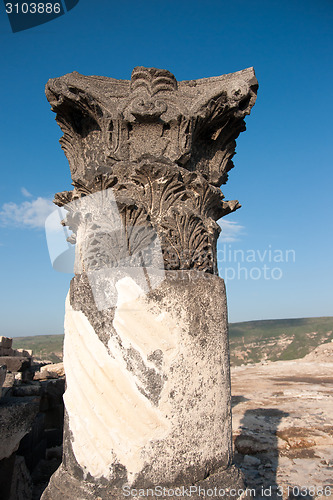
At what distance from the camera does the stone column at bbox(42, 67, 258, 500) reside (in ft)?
6.97

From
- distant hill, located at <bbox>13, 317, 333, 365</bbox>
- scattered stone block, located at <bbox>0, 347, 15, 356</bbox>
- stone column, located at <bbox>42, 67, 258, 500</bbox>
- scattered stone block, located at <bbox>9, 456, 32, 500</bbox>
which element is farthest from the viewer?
distant hill, located at <bbox>13, 317, 333, 365</bbox>

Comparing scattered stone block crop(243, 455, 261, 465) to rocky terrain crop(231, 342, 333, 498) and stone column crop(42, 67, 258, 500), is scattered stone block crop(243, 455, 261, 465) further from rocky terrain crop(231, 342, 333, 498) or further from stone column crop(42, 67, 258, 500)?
stone column crop(42, 67, 258, 500)

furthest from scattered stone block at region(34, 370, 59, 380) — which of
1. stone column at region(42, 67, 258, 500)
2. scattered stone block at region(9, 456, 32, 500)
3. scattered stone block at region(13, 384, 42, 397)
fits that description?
stone column at region(42, 67, 258, 500)

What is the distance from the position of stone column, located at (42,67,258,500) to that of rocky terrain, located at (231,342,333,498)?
7.61ft

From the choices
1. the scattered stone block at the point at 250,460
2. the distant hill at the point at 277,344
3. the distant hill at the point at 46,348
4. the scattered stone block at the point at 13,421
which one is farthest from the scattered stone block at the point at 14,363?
the distant hill at the point at 277,344

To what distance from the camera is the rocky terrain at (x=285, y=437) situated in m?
4.05

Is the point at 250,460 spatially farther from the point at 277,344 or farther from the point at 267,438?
the point at 277,344

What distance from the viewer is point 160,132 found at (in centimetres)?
284

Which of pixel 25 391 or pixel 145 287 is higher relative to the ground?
pixel 145 287

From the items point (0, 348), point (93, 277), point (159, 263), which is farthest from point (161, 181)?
point (0, 348)

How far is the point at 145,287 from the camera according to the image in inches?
89.8

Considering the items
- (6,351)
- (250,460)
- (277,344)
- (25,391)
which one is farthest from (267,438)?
(277,344)

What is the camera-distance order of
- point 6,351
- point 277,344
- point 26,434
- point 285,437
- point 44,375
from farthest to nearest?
1. point 277,344
2. point 6,351
3. point 44,375
4. point 285,437
5. point 26,434

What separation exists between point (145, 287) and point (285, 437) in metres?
4.76
